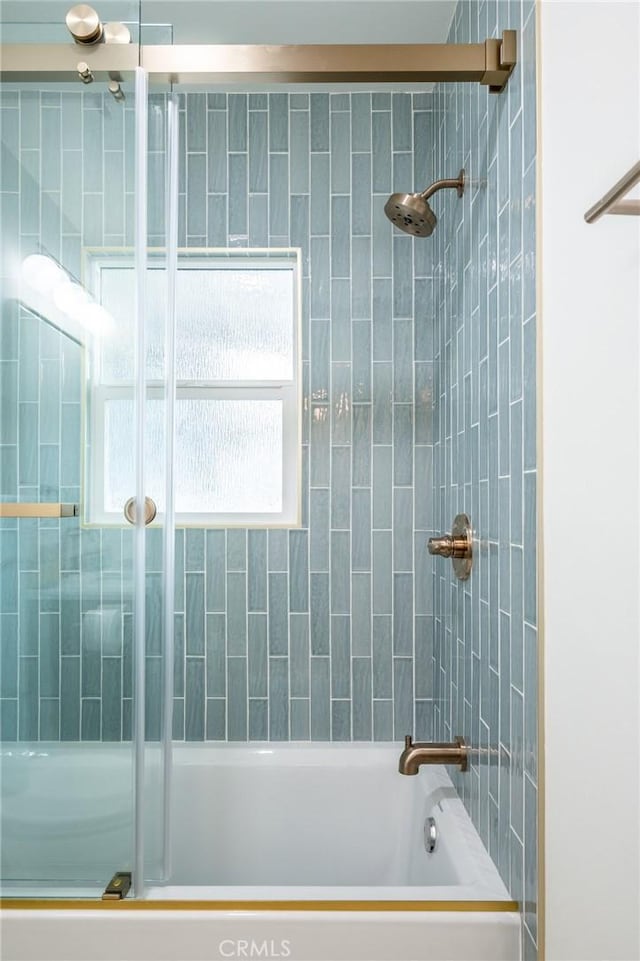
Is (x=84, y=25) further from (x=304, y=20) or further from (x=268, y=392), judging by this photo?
(x=268, y=392)

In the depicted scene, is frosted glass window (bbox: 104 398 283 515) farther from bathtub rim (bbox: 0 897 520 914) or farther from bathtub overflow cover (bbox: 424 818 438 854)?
bathtub rim (bbox: 0 897 520 914)

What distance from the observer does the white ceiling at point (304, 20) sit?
5.79 ft

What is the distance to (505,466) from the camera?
1.25 m

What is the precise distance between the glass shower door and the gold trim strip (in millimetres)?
25

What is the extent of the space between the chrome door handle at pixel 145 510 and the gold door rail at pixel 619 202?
2.74 feet

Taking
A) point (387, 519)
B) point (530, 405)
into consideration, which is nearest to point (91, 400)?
point (530, 405)

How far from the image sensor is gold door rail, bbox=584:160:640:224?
0.82 meters

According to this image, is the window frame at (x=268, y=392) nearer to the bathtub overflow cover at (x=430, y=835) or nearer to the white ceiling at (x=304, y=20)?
the white ceiling at (x=304, y=20)

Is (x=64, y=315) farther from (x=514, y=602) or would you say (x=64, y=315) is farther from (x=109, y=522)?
(x=514, y=602)

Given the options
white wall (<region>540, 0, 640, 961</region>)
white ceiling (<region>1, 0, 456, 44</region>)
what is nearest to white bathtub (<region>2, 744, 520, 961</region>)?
white wall (<region>540, 0, 640, 961</region>)

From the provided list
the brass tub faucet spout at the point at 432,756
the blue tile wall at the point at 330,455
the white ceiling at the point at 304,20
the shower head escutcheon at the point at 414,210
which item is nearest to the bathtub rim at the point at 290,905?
the brass tub faucet spout at the point at 432,756

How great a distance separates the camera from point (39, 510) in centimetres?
115

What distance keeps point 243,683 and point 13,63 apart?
1.62m

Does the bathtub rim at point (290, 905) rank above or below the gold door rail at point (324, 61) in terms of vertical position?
below
